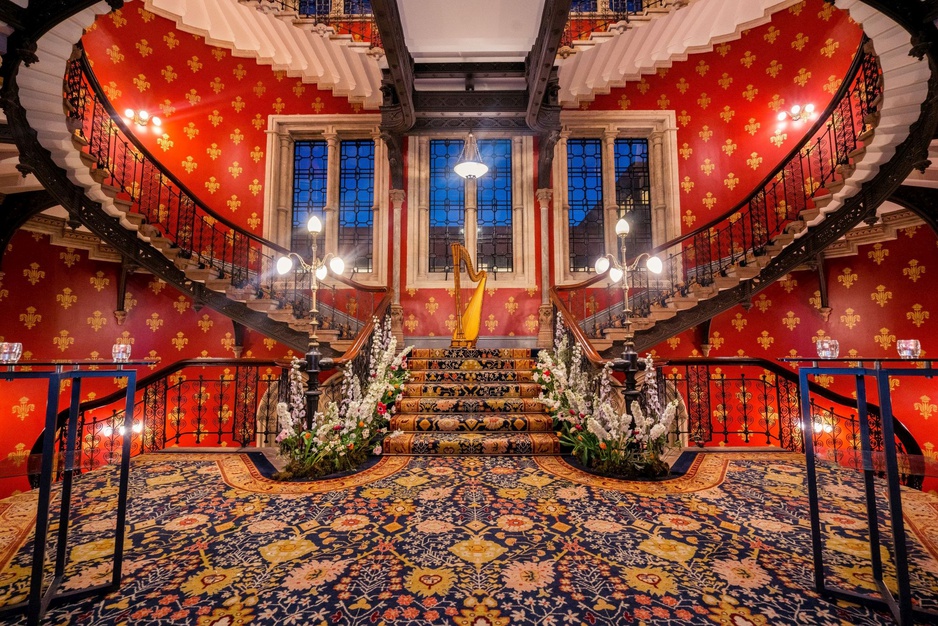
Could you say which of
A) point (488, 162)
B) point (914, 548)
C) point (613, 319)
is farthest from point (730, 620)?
point (488, 162)

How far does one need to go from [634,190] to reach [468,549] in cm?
734

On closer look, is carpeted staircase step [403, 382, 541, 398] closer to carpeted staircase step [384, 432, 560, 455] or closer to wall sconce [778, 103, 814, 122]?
carpeted staircase step [384, 432, 560, 455]

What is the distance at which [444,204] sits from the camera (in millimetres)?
7895

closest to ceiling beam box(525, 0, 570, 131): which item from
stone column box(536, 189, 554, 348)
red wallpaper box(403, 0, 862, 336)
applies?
stone column box(536, 189, 554, 348)

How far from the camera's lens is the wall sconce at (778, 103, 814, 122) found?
6.63 metres

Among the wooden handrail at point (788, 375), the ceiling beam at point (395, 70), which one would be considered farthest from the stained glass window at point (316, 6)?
the wooden handrail at point (788, 375)

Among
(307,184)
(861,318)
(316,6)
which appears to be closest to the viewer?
(316,6)

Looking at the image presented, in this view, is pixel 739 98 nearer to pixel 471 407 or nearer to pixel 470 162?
pixel 470 162

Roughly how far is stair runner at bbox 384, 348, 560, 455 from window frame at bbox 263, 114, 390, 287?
8.85 feet

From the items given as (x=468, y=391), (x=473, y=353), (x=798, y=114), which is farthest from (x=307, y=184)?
(x=798, y=114)

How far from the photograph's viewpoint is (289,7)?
212 inches

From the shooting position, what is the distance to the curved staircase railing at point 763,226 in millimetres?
4387

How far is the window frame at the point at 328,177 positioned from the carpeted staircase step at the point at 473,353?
206 cm

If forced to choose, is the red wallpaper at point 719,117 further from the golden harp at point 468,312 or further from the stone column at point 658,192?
the golden harp at point 468,312
